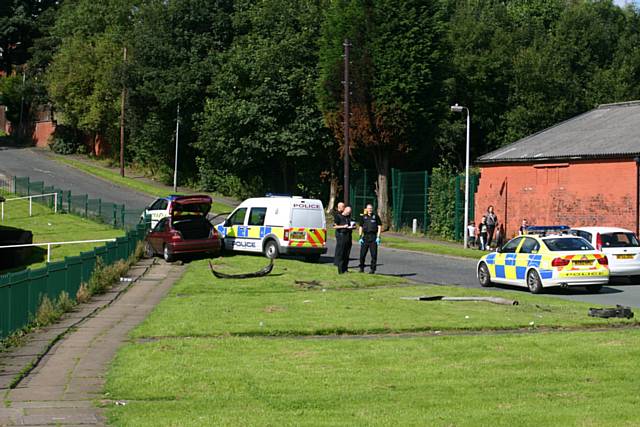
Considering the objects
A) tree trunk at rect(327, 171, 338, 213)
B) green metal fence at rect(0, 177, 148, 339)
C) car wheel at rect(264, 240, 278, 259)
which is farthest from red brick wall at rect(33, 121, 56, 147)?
car wheel at rect(264, 240, 278, 259)

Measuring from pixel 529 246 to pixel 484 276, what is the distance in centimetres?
173

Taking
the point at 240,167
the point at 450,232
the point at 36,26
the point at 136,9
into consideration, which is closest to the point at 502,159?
the point at 450,232

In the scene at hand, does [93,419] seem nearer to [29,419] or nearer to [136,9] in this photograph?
[29,419]

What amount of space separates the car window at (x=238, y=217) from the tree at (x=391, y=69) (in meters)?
19.2

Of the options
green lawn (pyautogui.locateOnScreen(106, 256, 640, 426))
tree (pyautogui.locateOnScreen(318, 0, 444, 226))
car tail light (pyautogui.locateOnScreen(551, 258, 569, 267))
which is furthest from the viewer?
tree (pyautogui.locateOnScreen(318, 0, 444, 226))

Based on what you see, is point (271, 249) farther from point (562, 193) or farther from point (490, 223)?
point (562, 193)

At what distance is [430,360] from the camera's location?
12.6 m

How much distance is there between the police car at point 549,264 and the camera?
2278 centimetres

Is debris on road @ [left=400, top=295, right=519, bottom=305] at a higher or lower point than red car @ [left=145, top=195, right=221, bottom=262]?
lower

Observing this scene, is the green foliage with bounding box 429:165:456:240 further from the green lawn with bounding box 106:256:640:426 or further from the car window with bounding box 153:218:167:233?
the green lawn with bounding box 106:256:640:426

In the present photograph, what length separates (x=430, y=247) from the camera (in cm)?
4069

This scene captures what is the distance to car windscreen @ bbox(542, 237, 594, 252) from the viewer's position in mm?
23234

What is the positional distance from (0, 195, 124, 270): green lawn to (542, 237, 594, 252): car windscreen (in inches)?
765

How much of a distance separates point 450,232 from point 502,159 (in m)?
→ 4.83
